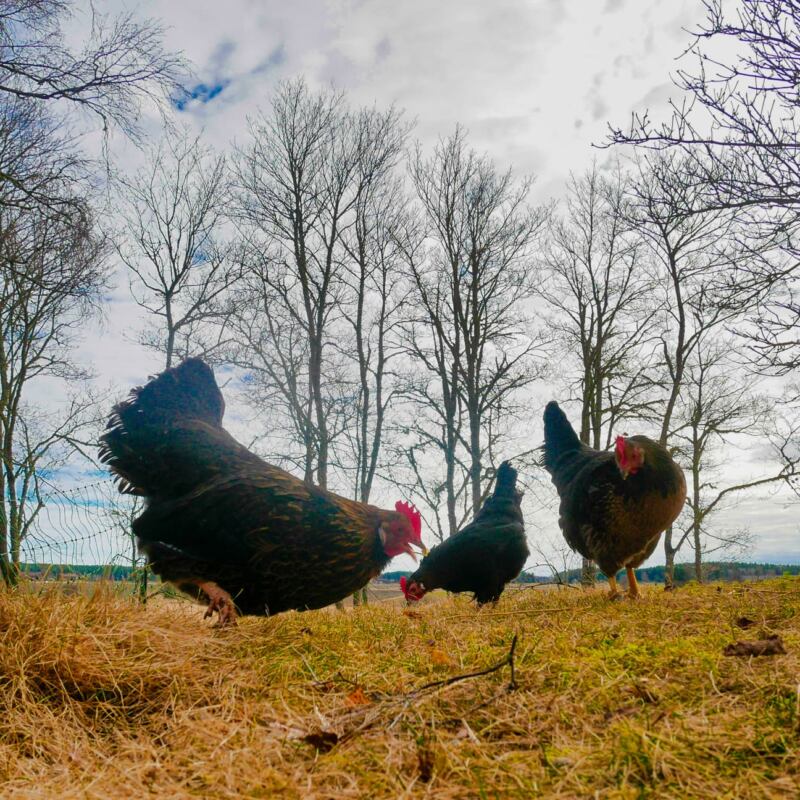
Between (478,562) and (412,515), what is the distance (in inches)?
84.9

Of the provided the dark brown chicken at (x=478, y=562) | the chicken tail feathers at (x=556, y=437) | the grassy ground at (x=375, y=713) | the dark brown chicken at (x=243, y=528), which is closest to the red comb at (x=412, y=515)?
the dark brown chicken at (x=243, y=528)

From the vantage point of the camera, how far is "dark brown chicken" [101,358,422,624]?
13.7 ft

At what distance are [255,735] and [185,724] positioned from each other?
385 millimetres

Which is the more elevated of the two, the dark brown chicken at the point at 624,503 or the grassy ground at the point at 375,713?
the dark brown chicken at the point at 624,503

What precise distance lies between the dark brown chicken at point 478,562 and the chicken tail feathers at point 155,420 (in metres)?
3.26

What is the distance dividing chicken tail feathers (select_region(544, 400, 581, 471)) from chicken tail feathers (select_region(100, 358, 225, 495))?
474cm

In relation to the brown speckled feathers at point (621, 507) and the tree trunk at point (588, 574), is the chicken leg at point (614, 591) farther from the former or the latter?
the tree trunk at point (588, 574)

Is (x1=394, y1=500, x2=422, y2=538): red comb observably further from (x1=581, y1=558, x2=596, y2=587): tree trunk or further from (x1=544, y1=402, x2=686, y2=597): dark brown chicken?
(x1=581, y1=558, x2=596, y2=587): tree trunk

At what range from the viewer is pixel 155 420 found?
5.04 metres

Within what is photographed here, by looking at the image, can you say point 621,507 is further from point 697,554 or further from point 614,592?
point 697,554

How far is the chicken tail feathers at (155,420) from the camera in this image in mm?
4879

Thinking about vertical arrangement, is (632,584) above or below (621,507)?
below

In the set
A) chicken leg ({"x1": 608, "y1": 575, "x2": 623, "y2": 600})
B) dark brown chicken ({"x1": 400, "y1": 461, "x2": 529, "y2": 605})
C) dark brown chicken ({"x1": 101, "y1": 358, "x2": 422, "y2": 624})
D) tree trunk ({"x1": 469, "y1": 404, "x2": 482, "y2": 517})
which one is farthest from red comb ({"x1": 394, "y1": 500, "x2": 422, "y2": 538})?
tree trunk ({"x1": 469, "y1": 404, "x2": 482, "y2": 517})

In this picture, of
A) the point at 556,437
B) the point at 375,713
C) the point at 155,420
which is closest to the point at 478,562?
the point at 556,437
